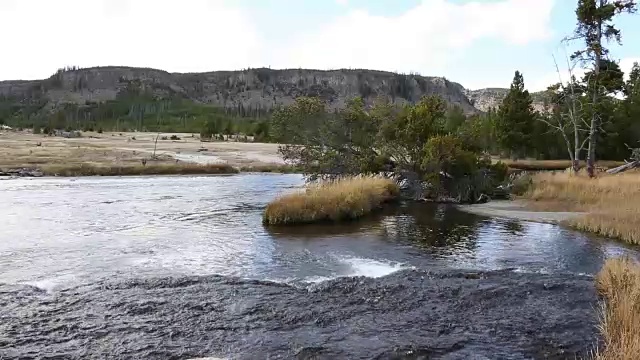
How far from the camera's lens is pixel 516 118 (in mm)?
67125

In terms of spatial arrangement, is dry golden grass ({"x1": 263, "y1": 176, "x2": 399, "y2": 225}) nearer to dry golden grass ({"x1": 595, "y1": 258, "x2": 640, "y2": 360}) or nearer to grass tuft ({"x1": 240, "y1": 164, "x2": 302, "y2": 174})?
dry golden grass ({"x1": 595, "y1": 258, "x2": 640, "y2": 360})

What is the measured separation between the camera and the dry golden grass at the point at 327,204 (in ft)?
74.7

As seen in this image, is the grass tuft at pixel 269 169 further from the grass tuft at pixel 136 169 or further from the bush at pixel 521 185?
the bush at pixel 521 185

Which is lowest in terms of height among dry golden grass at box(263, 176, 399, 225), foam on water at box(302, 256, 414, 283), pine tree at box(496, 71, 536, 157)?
foam on water at box(302, 256, 414, 283)

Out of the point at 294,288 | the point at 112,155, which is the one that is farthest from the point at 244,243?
the point at 112,155

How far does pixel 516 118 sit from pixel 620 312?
62.0 metres

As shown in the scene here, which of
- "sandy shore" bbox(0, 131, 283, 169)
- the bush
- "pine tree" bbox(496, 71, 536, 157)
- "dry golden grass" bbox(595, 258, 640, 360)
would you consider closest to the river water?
"dry golden grass" bbox(595, 258, 640, 360)

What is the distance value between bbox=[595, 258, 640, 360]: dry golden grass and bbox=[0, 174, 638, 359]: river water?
465 mm

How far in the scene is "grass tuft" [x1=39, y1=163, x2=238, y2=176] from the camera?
46.6 meters

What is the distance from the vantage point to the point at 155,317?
1047 centimetres

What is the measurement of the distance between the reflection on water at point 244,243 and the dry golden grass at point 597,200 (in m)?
0.97

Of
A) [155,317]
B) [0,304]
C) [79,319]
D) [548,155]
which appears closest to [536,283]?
[155,317]

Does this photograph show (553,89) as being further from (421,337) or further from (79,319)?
(79,319)

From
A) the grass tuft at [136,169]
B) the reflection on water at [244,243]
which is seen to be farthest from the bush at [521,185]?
the grass tuft at [136,169]
